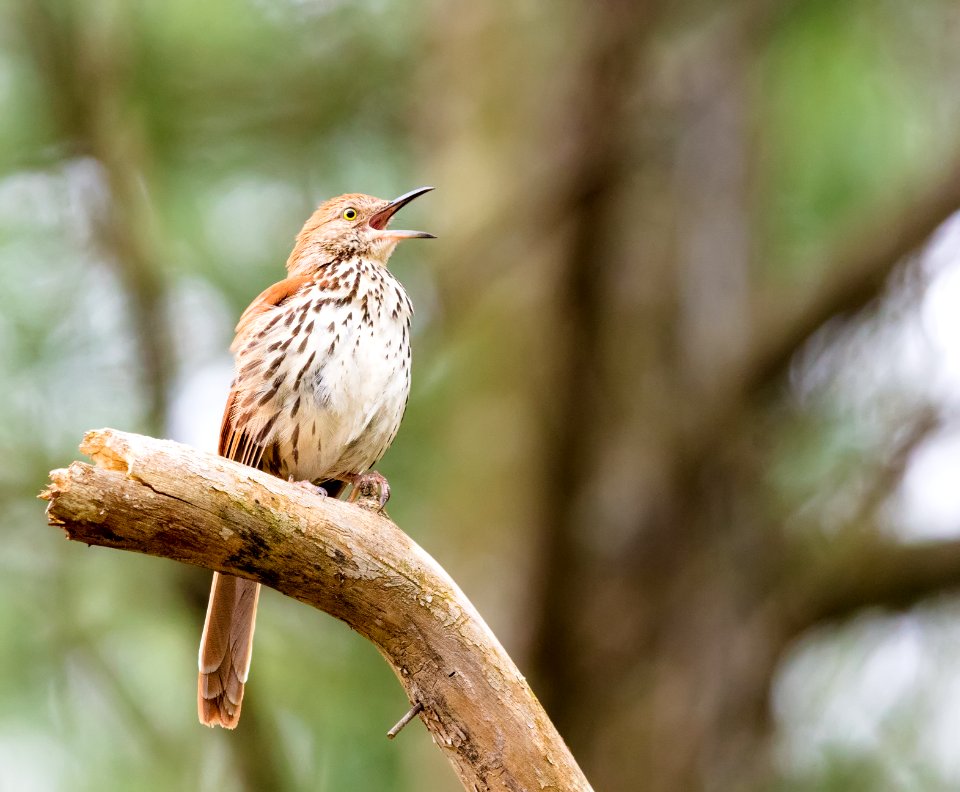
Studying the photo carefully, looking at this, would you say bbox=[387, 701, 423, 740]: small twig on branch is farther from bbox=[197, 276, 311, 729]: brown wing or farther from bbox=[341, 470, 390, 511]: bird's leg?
bbox=[197, 276, 311, 729]: brown wing

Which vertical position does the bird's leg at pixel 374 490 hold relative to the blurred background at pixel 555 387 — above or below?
below

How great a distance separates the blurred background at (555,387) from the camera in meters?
5.62

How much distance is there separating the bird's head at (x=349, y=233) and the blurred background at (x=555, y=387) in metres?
0.69

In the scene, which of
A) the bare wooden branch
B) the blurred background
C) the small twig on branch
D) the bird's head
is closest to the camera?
the bare wooden branch

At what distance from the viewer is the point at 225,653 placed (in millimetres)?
4094

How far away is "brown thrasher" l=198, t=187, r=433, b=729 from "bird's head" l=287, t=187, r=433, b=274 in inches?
13.3

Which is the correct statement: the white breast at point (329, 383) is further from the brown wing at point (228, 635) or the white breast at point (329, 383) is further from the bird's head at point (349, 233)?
the bird's head at point (349, 233)

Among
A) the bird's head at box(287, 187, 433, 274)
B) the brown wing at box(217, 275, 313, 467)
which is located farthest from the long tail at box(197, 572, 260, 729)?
the bird's head at box(287, 187, 433, 274)

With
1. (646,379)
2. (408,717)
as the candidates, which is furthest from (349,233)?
(646,379)

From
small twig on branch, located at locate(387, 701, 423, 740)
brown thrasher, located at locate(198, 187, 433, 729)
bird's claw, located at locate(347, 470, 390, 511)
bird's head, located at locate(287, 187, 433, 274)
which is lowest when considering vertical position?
small twig on branch, located at locate(387, 701, 423, 740)

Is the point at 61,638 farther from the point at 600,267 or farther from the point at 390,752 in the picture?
the point at 600,267

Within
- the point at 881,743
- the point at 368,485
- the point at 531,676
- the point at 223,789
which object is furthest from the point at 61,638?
the point at 881,743

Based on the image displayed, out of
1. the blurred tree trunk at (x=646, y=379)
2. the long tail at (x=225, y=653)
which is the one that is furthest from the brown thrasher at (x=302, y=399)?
the blurred tree trunk at (x=646, y=379)

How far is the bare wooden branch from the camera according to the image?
9.28ft
